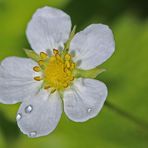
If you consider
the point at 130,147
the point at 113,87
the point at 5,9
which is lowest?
the point at 130,147

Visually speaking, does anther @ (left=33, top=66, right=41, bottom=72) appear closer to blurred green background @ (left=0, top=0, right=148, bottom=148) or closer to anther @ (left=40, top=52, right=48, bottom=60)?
anther @ (left=40, top=52, right=48, bottom=60)

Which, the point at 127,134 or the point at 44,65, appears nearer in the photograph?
the point at 44,65

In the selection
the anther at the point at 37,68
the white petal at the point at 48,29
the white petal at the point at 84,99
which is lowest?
the white petal at the point at 84,99

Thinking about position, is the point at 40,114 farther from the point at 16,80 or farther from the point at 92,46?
the point at 92,46

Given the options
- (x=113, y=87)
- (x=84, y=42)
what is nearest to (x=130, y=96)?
(x=113, y=87)

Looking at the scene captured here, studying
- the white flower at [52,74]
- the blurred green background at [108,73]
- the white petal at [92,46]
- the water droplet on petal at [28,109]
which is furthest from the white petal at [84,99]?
the blurred green background at [108,73]

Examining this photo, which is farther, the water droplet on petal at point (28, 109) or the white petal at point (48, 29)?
the white petal at point (48, 29)

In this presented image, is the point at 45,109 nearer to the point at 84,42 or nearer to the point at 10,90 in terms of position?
the point at 10,90

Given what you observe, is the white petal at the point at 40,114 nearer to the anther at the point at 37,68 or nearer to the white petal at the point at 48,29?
the anther at the point at 37,68
